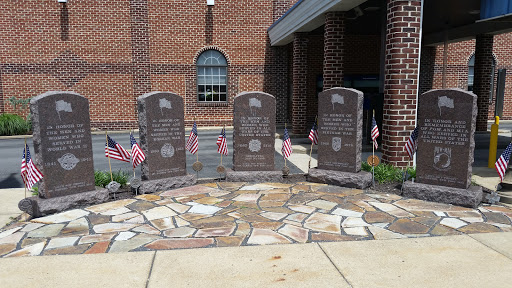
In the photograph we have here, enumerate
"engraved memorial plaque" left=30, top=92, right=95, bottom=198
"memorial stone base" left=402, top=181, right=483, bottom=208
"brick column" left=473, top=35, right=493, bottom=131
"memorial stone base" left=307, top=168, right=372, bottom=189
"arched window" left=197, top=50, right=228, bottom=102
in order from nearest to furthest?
"engraved memorial plaque" left=30, top=92, right=95, bottom=198
"memorial stone base" left=402, top=181, right=483, bottom=208
"memorial stone base" left=307, top=168, right=372, bottom=189
"brick column" left=473, top=35, right=493, bottom=131
"arched window" left=197, top=50, right=228, bottom=102

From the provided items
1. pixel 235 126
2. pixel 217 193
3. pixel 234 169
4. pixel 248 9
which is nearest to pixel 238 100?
pixel 235 126

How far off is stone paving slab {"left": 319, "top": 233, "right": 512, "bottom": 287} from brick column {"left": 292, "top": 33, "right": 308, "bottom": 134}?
9883 mm

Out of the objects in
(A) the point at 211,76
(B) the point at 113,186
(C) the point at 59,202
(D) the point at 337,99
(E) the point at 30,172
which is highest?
(A) the point at 211,76

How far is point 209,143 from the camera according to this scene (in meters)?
14.0

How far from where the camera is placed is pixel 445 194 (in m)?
6.26

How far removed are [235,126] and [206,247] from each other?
3.69m

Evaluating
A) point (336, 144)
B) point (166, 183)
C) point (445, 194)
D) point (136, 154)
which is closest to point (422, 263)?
point (445, 194)

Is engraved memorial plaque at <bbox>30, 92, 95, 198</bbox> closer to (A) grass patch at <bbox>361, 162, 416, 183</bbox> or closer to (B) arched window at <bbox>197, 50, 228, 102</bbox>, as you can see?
(A) grass patch at <bbox>361, 162, 416, 183</bbox>

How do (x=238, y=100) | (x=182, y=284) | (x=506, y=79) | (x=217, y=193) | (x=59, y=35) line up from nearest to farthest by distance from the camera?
1. (x=182, y=284)
2. (x=217, y=193)
3. (x=238, y=100)
4. (x=59, y=35)
5. (x=506, y=79)

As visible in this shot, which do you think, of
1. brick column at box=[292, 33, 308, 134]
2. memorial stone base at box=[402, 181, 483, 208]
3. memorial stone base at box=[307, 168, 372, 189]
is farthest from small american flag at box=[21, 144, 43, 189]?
brick column at box=[292, 33, 308, 134]

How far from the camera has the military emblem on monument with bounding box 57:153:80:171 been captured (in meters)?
6.19

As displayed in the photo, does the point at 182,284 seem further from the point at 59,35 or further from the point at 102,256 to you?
the point at 59,35

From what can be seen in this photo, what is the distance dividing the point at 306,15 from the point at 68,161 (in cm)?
834

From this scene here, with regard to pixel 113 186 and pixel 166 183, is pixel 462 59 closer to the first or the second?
pixel 166 183
